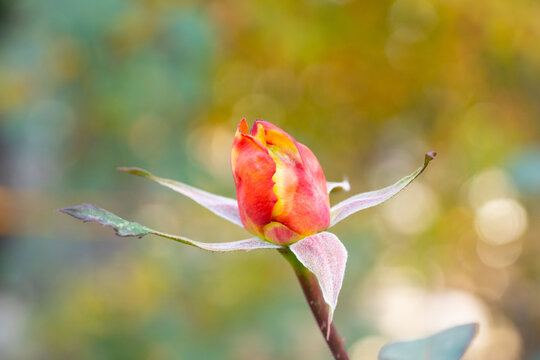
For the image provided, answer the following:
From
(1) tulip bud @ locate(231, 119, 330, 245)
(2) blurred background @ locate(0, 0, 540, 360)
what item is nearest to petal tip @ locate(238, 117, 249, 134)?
(1) tulip bud @ locate(231, 119, 330, 245)

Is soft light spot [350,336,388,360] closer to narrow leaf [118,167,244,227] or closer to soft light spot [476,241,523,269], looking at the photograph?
soft light spot [476,241,523,269]

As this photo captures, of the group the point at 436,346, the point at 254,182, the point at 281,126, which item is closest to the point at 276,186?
the point at 254,182

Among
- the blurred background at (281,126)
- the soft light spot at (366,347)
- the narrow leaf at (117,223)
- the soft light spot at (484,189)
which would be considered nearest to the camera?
the narrow leaf at (117,223)

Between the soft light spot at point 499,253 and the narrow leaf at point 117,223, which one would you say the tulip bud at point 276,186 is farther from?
the soft light spot at point 499,253

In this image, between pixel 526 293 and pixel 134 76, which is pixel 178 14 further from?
pixel 526 293

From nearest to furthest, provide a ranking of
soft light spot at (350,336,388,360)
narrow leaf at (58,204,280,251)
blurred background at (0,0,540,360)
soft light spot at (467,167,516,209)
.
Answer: narrow leaf at (58,204,280,251) → blurred background at (0,0,540,360) → soft light spot at (350,336,388,360) → soft light spot at (467,167,516,209)

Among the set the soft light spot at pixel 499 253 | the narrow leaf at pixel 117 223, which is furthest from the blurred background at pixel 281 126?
the narrow leaf at pixel 117 223
